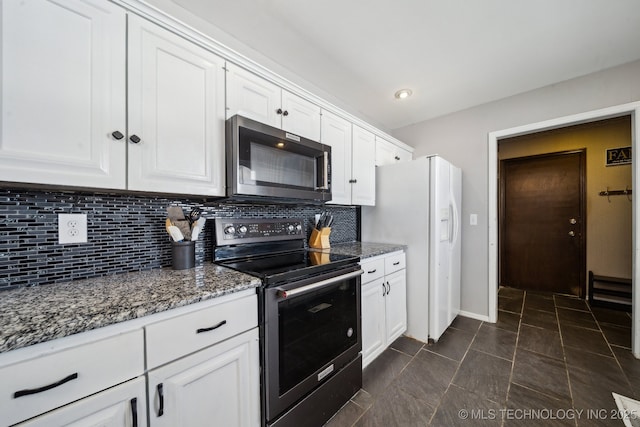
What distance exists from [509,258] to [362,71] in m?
3.68

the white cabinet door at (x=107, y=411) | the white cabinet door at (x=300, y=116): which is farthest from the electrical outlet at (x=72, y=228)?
the white cabinet door at (x=300, y=116)

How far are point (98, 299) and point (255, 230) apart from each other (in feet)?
3.10

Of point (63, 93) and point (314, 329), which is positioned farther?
point (314, 329)

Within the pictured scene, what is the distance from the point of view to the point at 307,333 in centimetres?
128

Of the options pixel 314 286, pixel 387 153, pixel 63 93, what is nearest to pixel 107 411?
pixel 314 286

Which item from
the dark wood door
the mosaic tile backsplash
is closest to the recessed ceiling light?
the mosaic tile backsplash

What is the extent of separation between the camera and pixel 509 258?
377cm

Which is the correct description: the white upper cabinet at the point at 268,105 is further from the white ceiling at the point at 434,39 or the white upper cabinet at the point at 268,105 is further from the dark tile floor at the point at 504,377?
the dark tile floor at the point at 504,377

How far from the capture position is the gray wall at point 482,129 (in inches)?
83.4

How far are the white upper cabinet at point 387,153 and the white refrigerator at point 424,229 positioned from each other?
16 centimetres

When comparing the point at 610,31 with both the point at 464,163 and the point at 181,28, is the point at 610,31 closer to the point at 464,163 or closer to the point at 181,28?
the point at 464,163

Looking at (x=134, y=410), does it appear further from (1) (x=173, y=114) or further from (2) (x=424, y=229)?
(2) (x=424, y=229)

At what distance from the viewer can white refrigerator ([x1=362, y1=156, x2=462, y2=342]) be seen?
7.01 ft

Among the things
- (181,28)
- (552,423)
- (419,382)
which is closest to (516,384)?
(552,423)
